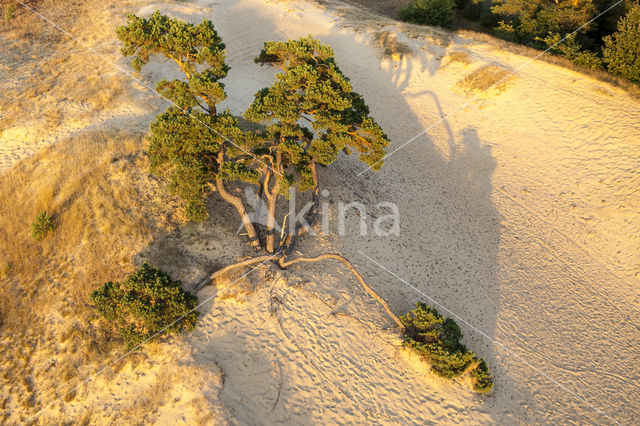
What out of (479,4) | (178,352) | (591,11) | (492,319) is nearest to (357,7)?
(479,4)

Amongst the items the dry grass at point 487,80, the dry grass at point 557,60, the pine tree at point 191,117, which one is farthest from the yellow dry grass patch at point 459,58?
the pine tree at point 191,117

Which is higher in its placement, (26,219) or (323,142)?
(323,142)

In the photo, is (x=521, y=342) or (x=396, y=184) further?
(x=396, y=184)

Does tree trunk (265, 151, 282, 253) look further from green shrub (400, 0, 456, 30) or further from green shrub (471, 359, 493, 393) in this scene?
green shrub (400, 0, 456, 30)

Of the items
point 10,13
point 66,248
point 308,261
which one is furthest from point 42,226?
point 10,13

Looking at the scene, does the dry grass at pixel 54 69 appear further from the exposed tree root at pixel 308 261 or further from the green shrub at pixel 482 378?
the green shrub at pixel 482 378

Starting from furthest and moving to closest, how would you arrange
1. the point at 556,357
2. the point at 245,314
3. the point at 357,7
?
the point at 357,7 → the point at 556,357 → the point at 245,314

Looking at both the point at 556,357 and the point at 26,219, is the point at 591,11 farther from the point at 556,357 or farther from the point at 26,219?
the point at 26,219
